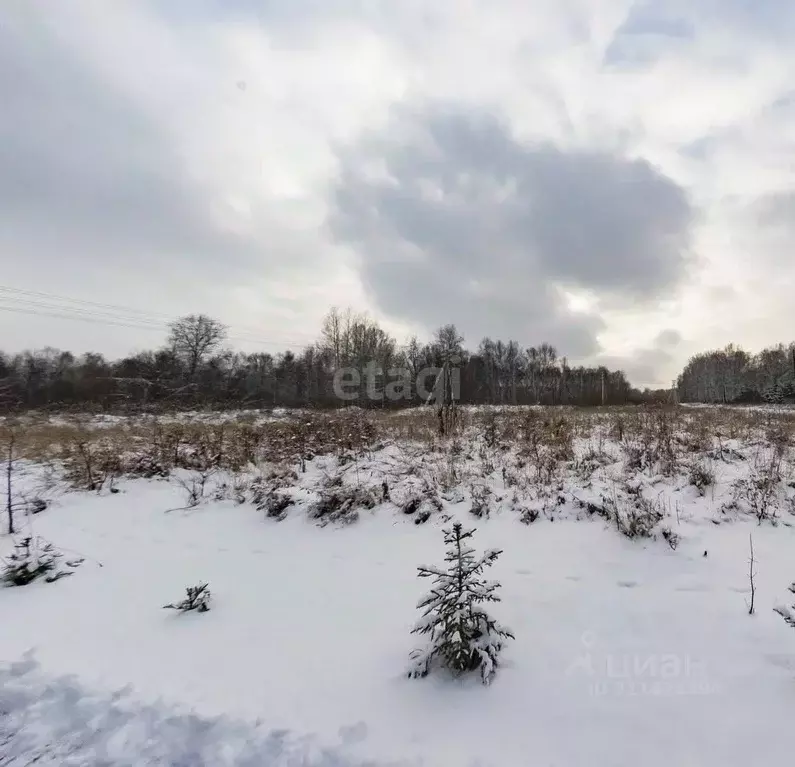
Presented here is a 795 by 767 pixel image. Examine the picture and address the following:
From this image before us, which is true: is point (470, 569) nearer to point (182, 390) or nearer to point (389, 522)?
point (389, 522)

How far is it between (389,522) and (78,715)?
3.49m

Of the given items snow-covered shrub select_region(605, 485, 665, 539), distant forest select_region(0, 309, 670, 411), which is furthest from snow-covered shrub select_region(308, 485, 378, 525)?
distant forest select_region(0, 309, 670, 411)

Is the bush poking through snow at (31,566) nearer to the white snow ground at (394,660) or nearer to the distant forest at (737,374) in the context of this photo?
the white snow ground at (394,660)

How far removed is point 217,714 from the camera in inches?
96.3

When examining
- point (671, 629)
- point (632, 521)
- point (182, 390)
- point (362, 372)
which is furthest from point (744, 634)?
point (362, 372)

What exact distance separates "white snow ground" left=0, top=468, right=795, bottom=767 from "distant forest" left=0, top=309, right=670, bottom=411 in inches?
850

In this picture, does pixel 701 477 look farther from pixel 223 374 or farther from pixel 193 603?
pixel 223 374

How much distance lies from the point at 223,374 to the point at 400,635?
147 ft

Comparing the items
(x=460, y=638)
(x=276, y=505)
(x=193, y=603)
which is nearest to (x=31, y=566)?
(x=193, y=603)

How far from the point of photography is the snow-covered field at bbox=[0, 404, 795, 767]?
7.25ft

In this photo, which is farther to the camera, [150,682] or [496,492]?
[496,492]

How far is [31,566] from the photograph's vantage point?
435cm

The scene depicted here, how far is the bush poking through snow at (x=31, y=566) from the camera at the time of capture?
4.24 meters

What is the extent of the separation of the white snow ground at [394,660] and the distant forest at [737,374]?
199ft
